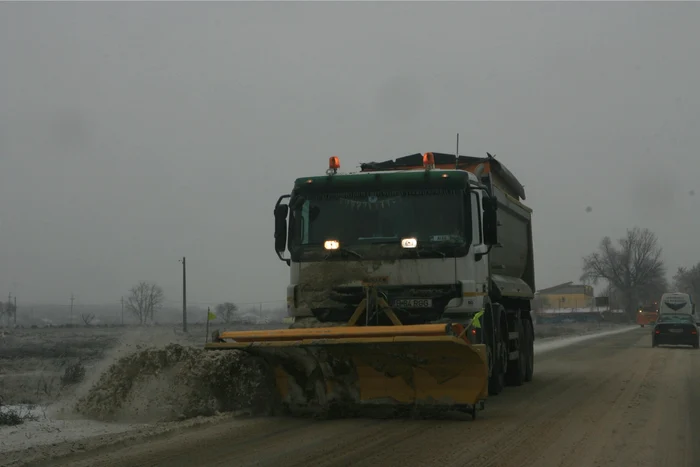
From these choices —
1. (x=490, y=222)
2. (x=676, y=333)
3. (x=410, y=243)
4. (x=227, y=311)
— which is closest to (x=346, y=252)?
(x=410, y=243)

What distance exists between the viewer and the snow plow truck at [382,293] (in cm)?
934

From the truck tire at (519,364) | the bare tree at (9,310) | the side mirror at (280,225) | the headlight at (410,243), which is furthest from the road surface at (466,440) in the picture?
the bare tree at (9,310)

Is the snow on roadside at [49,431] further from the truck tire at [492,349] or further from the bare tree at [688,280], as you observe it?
the bare tree at [688,280]

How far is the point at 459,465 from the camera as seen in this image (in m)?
6.84

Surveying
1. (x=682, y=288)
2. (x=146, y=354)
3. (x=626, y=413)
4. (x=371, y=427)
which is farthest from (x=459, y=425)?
(x=682, y=288)

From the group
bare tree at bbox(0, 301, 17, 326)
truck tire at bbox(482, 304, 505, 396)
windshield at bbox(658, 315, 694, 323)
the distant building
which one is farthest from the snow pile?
the distant building

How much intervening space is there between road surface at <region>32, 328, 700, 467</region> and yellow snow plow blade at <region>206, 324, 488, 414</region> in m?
0.36

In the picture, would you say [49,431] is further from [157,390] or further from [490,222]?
[490,222]

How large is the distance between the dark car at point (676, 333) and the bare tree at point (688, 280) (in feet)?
426

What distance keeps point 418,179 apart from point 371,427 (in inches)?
132

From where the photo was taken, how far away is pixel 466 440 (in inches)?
318

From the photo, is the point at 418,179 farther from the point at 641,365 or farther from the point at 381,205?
the point at 641,365

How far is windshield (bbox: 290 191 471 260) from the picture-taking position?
10367mm

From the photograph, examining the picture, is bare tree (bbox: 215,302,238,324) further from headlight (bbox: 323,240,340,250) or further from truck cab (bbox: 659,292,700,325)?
headlight (bbox: 323,240,340,250)
